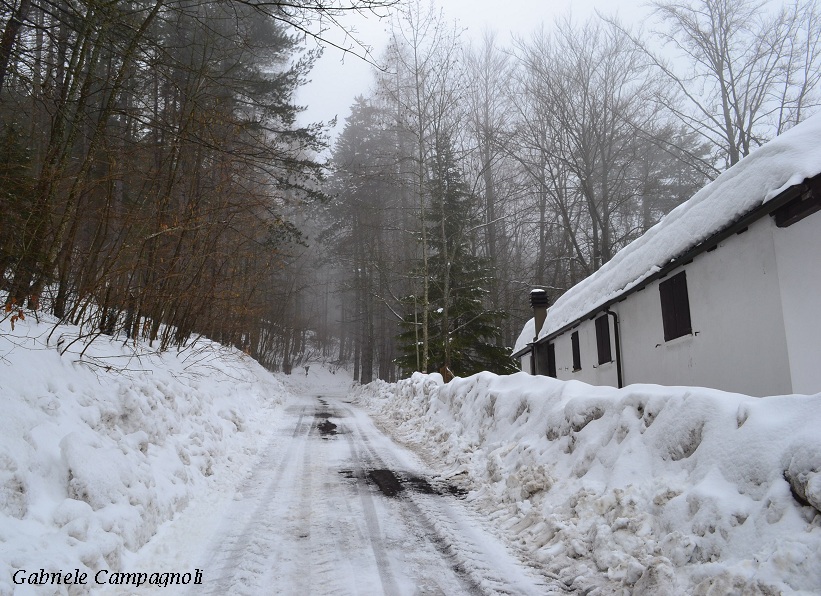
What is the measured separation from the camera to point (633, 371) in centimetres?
1175

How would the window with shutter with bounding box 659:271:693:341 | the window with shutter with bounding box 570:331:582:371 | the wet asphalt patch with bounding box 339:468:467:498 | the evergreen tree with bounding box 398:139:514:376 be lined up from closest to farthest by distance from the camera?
the wet asphalt patch with bounding box 339:468:467:498 < the window with shutter with bounding box 659:271:693:341 < the window with shutter with bounding box 570:331:582:371 < the evergreen tree with bounding box 398:139:514:376

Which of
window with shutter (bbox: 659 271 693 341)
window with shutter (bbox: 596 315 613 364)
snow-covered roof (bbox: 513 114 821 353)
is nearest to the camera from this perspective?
snow-covered roof (bbox: 513 114 821 353)

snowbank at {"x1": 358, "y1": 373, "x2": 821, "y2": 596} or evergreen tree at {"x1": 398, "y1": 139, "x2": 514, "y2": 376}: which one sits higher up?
evergreen tree at {"x1": 398, "y1": 139, "x2": 514, "y2": 376}

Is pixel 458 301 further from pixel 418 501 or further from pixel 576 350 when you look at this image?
pixel 418 501

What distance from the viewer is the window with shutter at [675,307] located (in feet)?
31.0

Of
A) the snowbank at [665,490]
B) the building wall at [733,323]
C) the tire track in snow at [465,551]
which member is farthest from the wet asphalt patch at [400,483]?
the building wall at [733,323]

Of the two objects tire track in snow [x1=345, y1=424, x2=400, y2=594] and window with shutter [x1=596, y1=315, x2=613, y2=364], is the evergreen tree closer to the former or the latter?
window with shutter [x1=596, y1=315, x2=613, y2=364]

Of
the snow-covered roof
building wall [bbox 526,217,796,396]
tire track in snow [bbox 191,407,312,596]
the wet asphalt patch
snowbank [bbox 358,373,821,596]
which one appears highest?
the snow-covered roof

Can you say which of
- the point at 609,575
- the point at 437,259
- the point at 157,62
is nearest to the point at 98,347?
the point at 157,62

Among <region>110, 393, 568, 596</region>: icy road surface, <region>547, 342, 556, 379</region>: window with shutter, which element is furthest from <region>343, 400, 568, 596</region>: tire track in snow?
<region>547, 342, 556, 379</region>: window with shutter

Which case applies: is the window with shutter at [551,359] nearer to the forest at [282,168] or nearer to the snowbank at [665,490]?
the forest at [282,168]

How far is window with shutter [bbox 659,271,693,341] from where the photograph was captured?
9438mm

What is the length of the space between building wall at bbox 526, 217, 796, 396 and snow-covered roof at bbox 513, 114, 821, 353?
367 mm

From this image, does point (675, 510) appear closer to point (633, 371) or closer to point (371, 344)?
point (633, 371)
